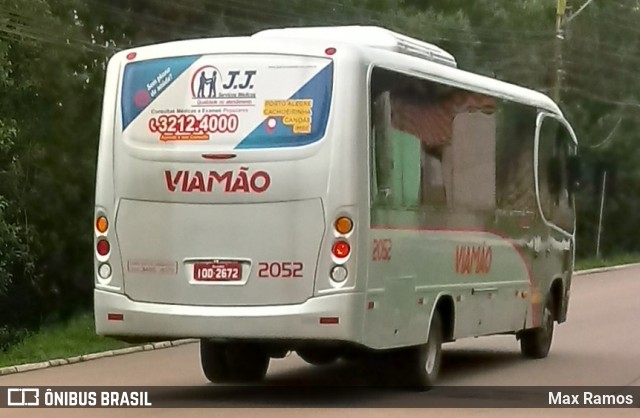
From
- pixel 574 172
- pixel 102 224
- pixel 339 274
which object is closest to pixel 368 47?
pixel 339 274

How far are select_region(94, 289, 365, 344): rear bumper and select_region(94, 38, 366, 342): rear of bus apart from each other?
0.04ft

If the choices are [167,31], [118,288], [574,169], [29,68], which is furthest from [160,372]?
[167,31]

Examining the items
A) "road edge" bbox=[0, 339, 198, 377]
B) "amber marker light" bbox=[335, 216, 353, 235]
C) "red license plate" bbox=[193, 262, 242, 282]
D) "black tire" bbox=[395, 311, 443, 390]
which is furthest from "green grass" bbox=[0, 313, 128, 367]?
"amber marker light" bbox=[335, 216, 353, 235]

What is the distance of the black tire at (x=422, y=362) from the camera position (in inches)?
524

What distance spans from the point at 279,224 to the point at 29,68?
13410mm

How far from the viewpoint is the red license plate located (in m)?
11.8

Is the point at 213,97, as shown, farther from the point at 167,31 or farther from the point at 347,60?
the point at 167,31

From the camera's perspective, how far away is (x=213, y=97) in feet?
39.6

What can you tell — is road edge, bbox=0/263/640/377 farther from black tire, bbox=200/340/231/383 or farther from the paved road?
black tire, bbox=200/340/231/383

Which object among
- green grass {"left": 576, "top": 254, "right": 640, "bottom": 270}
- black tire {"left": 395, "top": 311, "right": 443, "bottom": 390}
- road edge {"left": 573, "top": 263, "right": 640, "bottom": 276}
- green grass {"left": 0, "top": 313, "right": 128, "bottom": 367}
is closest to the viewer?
black tire {"left": 395, "top": 311, "right": 443, "bottom": 390}

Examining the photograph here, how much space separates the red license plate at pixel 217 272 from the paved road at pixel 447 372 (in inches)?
43.7

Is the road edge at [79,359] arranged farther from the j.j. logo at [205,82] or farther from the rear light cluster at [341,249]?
the rear light cluster at [341,249]

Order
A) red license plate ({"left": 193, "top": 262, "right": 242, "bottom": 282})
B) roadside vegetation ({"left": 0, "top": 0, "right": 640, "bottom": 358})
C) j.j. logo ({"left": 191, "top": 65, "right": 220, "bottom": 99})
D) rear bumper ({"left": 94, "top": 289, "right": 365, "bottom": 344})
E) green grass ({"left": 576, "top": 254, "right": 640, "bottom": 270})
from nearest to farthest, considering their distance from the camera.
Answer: rear bumper ({"left": 94, "top": 289, "right": 365, "bottom": 344}), red license plate ({"left": 193, "top": 262, "right": 242, "bottom": 282}), j.j. logo ({"left": 191, "top": 65, "right": 220, "bottom": 99}), roadside vegetation ({"left": 0, "top": 0, "right": 640, "bottom": 358}), green grass ({"left": 576, "top": 254, "right": 640, "bottom": 270})

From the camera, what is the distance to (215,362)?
13844mm
